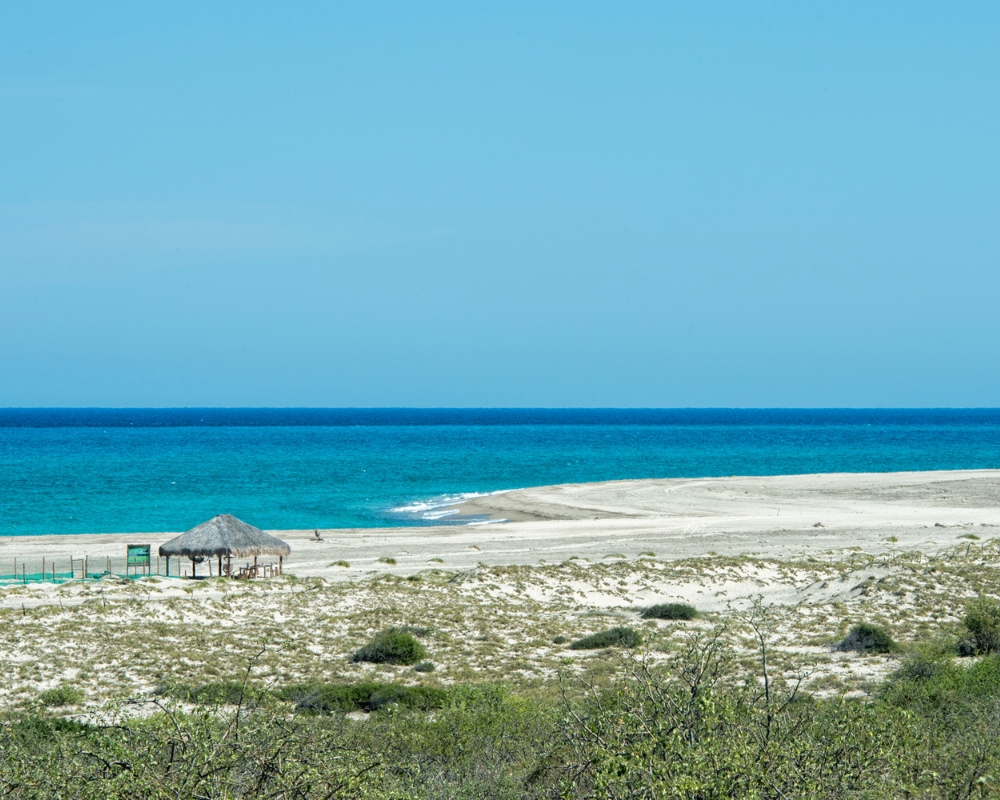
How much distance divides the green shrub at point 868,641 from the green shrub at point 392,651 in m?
8.02

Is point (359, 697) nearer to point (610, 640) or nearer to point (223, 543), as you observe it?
point (610, 640)

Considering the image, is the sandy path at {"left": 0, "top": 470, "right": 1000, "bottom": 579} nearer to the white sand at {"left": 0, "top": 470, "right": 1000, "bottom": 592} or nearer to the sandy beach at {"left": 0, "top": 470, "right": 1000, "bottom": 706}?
the white sand at {"left": 0, "top": 470, "right": 1000, "bottom": 592}

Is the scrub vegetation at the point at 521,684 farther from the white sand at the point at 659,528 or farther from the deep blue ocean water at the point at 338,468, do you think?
the deep blue ocean water at the point at 338,468

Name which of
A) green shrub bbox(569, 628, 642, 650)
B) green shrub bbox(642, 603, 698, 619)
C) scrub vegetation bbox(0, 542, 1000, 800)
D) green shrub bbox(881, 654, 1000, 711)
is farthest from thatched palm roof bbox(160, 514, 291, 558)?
green shrub bbox(881, 654, 1000, 711)

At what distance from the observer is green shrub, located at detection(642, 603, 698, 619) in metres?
23.6

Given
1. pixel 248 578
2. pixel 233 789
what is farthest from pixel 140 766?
pixel 248 578

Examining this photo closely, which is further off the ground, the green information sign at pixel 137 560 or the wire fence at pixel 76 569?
the green information sign at pixel 137 560

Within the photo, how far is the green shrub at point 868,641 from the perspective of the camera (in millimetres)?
18812

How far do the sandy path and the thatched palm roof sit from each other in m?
1.57

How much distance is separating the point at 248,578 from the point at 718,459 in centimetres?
7480

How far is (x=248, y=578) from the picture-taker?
99.9 ft

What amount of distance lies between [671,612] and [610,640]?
393cm

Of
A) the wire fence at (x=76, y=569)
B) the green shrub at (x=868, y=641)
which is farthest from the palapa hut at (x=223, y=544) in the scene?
the green shrub at (x=868, y=641)

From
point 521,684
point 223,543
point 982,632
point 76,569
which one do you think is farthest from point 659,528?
point 521,684
